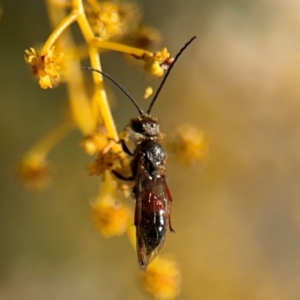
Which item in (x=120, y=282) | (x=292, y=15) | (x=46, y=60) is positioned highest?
(x=292, y=15)

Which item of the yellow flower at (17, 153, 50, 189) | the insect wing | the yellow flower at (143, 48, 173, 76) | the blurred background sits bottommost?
the insect wing

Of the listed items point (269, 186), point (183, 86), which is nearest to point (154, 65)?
point (183, 86)

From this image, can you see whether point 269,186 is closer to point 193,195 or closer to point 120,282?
point 193,195

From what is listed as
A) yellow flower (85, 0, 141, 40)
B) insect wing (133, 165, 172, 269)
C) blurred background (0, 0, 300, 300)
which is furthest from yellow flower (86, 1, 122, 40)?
blurred background (0, 0, 300, 300)

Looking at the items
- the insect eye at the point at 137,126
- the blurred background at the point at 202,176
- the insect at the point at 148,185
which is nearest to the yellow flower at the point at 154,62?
the insect at the point at 148,185

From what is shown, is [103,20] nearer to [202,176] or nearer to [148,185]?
[148,185]

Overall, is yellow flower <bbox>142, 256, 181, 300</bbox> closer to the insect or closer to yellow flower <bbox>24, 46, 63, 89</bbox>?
the insect
